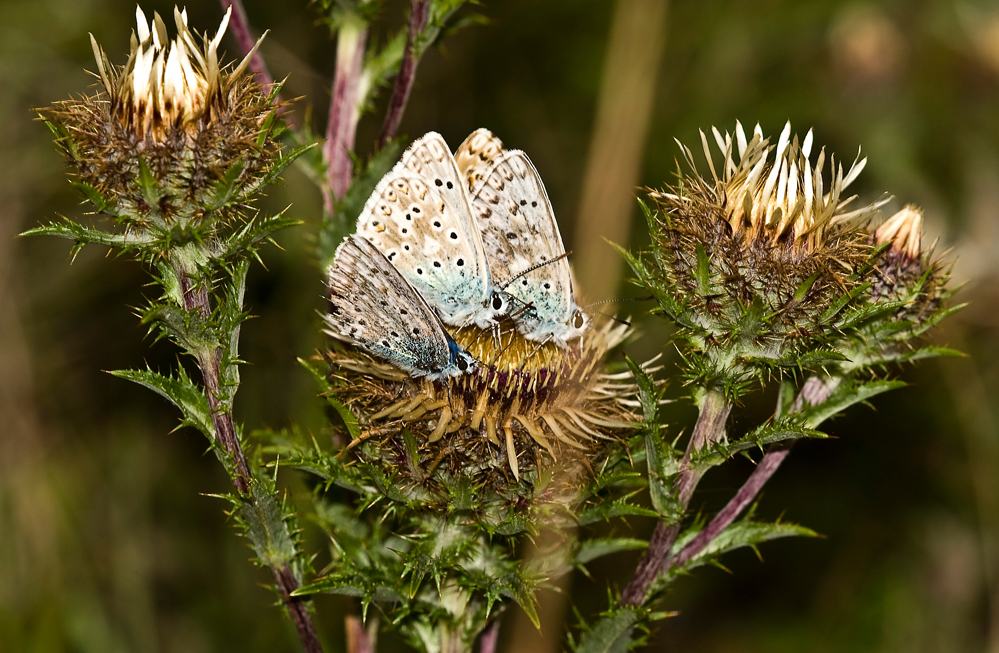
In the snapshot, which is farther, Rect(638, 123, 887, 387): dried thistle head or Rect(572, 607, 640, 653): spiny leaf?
Rect(572, 607, 640, 653): spiny leaf

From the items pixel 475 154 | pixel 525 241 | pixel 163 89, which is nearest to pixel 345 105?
pixel 475 154

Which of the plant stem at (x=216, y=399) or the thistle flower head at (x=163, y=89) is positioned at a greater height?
the thistle flower head at (x=163, y=89)

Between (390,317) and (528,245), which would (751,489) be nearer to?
(528,245)

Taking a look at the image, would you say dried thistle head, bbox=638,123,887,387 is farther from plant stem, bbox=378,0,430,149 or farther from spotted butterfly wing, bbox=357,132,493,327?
plant stem, bbox=378,0,430,149

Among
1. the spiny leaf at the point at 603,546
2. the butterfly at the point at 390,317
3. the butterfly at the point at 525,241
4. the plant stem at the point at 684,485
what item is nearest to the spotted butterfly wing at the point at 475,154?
the butterfly at the point at 525,241

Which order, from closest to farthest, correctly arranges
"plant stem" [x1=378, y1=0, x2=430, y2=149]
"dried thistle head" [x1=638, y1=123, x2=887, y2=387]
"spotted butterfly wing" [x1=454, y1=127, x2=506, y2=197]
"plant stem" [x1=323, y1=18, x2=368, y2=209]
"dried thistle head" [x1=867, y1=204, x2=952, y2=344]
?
"dried thistle head" [x1=638, y1=123, x2=887, y2=387] → "dried thistle head" [x1=867, y1=204, x2=952, y2=344] → "spotted butterfly wing" [x1=454, y1=127, x2=506, y2=197] → "plant stem" [x1=378, y1=0, x2=430, y2=149] → "plant stem" [x1=323, y1=18, x2=368, y2=209]

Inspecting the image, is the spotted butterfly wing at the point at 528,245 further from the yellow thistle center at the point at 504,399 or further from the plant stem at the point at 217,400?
the plant stem at the point at 217,400

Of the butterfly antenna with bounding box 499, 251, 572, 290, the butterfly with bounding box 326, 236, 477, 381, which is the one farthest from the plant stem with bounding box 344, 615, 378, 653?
the butterfly antenna with bounding box 499, 251, 572, 290

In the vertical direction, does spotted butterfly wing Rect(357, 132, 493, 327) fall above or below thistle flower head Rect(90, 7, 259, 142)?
below

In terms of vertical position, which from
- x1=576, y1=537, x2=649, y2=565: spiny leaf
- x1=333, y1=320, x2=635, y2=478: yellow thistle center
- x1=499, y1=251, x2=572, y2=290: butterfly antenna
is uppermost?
x1=499, y1=251, x2=572, y2=290: butterfly antenna
